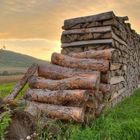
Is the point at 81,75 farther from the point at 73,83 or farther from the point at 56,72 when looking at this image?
the point at 56,72

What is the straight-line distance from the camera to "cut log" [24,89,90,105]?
7645 millimetres

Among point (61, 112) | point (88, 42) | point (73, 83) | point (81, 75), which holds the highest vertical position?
point (88, 42)

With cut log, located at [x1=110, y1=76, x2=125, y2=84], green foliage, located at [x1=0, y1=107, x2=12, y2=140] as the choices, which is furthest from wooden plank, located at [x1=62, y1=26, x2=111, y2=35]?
green foliage, located at [x1=0, y1=107, x2=12, y2=140]

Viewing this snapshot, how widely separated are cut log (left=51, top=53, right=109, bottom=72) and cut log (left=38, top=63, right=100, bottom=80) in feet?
0.88

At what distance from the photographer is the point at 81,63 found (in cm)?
908

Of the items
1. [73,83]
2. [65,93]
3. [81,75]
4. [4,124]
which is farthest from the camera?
[81,75]

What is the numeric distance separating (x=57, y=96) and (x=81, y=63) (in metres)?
1.48

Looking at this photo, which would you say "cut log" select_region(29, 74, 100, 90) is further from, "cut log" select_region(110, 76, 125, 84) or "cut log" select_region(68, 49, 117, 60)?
"cut log" select_region(110, 76, 125, 84)

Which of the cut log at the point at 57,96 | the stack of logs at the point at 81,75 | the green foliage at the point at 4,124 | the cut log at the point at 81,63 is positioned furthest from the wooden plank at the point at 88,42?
the green foliage at the point at 4,124

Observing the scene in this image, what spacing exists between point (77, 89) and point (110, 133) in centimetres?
161

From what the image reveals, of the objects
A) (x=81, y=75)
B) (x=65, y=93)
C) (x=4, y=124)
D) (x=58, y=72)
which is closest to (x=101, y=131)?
(x=65, y=93)

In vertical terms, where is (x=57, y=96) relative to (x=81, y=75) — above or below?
below

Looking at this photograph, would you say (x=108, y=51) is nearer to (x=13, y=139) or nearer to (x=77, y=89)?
(x=77, y=89)

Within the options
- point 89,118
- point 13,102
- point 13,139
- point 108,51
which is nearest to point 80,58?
point 108,51
